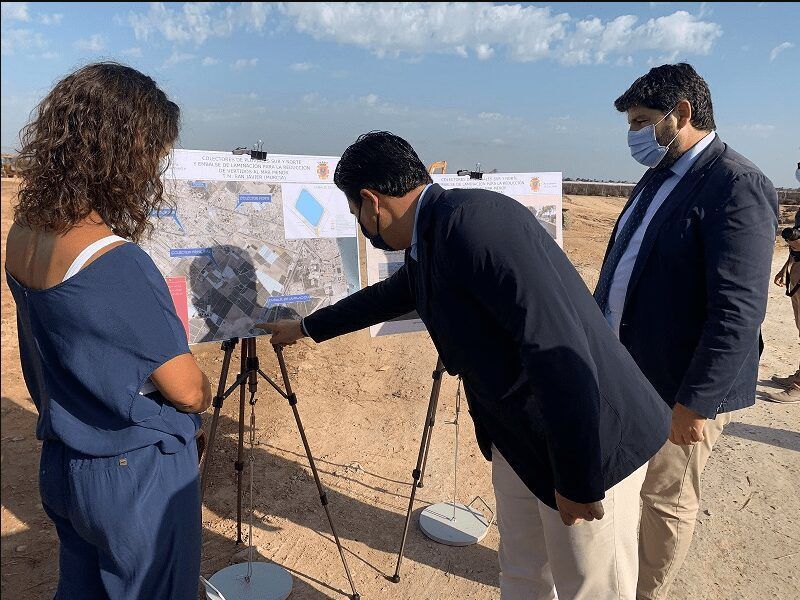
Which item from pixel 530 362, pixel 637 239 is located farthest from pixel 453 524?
pixel 530 362

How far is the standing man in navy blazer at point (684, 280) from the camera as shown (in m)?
2.06

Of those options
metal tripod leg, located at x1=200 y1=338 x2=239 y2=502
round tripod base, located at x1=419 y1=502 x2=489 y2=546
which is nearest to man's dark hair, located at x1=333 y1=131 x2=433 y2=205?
metal tripod leg, located at x1=200 y1=338 x2=239 y2=502

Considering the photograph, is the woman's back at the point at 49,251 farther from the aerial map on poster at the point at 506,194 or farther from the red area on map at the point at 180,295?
the aerial map on poster at the point at 506,194

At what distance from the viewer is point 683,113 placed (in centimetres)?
230

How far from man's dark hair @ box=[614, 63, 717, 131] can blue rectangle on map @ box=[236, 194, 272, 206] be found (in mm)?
1871

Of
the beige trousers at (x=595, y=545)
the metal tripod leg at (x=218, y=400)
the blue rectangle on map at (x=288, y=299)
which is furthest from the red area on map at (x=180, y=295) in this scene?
the beige trousers at (x=595, y=545)

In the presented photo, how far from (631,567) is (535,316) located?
98cm

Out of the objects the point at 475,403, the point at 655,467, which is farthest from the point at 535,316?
the point at 655,467

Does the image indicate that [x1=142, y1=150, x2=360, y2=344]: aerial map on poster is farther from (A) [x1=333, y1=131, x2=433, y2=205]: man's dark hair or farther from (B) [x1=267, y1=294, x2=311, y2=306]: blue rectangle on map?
(A) [x1=333, y1=131, x2=433, y2=205]: man's dark hair

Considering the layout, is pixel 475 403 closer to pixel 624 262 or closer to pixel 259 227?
pixel 624 262

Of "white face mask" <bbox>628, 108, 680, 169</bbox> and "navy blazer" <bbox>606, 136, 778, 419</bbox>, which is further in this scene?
"white face mask" <bbox>628, 108, 680, 169</bbox>

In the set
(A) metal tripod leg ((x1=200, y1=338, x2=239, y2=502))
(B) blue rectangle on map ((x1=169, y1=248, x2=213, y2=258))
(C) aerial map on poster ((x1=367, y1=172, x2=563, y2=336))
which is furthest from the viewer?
(C) aerial map on poster ((x1=367, y1=172, x2=563, y2=336))

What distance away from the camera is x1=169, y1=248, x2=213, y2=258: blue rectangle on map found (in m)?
2.79

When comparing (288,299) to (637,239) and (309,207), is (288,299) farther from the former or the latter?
(637,239)
